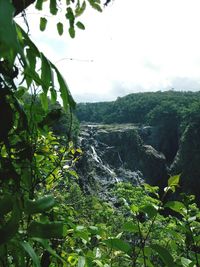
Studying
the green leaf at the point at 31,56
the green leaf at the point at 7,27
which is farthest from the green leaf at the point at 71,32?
the green leaf at the point at 7,27

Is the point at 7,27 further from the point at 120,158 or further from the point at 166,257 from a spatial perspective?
the point at 120,158

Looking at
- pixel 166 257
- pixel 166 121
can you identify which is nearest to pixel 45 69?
pixel 166 257

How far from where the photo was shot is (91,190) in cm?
5950

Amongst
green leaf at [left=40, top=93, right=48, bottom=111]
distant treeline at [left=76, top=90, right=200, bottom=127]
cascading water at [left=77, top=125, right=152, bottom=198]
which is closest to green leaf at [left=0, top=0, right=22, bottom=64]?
green leaf at [left=40, top=93, right=48, bottom=111]

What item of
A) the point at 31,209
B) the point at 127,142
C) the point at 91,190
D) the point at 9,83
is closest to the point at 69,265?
the point at 9,83

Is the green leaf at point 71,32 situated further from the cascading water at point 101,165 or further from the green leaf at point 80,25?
the cascading water at point 101,165

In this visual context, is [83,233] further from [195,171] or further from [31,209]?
[195,171]

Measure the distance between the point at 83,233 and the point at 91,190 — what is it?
5869 centimetres

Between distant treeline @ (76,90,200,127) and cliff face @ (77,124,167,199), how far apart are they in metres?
11.9

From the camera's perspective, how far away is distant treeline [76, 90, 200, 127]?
296ft

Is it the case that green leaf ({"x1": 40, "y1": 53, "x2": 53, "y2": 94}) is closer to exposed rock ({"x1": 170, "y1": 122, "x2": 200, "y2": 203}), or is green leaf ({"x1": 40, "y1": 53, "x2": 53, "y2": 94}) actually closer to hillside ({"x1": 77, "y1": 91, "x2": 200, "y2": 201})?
hillside ({"x1": 77, "y1": 91, "x2": 200, "y2": 201})

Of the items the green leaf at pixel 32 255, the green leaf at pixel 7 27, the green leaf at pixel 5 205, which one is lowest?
the green leaf at pixel 32 255

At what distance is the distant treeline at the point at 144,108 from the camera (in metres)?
90.3

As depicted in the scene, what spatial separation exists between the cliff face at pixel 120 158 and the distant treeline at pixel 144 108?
11.9m
